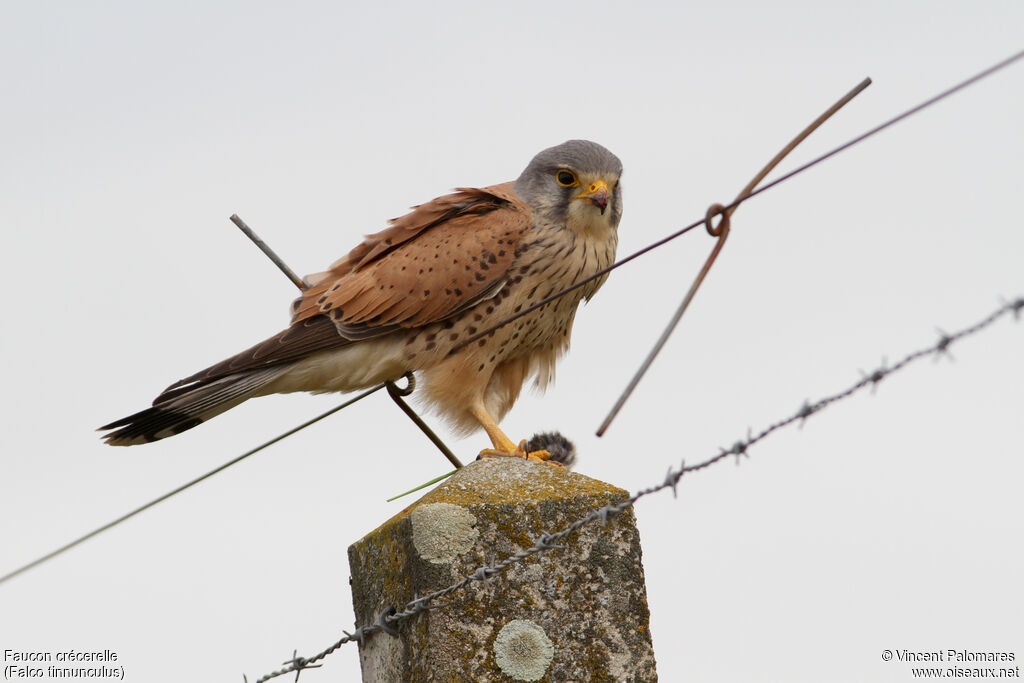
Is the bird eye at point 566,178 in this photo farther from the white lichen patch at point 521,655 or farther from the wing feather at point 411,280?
the white lichen patch at point 521,655

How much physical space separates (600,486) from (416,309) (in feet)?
4.85

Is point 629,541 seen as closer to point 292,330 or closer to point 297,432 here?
point 297,432

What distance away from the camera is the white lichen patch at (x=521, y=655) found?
7.79 feet

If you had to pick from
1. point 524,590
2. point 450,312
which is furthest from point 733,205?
point 450,312

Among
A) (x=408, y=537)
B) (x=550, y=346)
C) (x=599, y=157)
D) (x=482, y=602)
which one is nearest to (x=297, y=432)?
(x=408, y=537)

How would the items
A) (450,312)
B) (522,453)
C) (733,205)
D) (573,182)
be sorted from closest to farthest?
(733,205) → (522,453) → (450,312) → (573,182)

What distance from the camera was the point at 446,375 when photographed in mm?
3826

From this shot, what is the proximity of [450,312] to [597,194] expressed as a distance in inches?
26.8

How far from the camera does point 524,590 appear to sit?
2.40m

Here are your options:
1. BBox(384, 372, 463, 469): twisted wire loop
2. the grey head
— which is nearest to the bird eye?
the grey head

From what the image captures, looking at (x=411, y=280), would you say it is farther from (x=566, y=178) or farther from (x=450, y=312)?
(x=566, y=178)

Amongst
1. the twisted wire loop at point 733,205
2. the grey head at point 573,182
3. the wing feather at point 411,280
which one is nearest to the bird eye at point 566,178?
the grey head at point 573,182

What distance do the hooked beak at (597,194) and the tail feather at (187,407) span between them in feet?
4.04

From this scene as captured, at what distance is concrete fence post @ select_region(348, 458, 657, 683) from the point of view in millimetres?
2381
